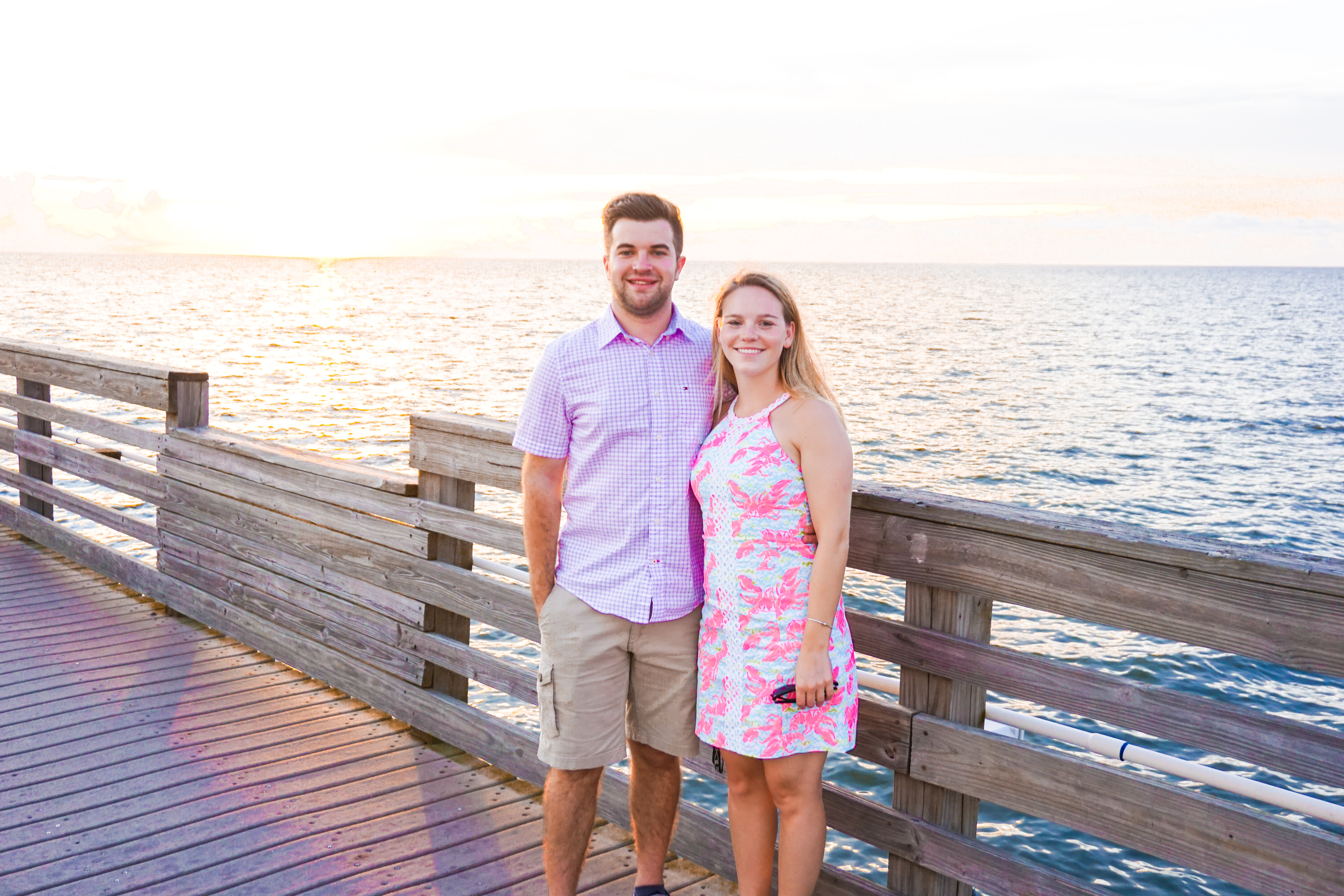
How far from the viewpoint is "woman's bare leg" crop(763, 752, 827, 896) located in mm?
2582

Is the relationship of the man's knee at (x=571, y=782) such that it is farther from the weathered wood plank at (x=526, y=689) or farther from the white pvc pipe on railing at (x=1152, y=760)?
the white pvc pipe on railing at (x=1152, y=760)

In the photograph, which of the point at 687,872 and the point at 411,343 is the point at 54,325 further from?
the point at 687,872

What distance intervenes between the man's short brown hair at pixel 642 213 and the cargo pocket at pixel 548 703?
3.69 ft

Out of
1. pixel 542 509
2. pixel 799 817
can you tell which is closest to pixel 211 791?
pixel 542 509

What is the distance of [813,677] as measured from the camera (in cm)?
249

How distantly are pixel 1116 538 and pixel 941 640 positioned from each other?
53 centimetres

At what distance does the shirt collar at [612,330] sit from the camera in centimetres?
279

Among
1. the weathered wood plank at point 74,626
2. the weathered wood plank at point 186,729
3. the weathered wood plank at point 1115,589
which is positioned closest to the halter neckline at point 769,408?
the weathered wood plank at point 1115,589

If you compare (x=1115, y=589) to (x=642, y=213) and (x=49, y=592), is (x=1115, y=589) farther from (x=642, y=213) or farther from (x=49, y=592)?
(x=49, y=592)

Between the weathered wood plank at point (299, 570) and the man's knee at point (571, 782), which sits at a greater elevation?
the weathered wood plank at point (299, 570)

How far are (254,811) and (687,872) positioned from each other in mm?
1430

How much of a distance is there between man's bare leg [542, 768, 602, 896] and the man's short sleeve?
0.86 m

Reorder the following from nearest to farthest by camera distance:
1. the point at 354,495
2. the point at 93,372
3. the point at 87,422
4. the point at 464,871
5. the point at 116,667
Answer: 1. the point at 464,871
2. the point at 354,495
3. the point at 116,667
4. the point at 93,372
5. the point at 87,422

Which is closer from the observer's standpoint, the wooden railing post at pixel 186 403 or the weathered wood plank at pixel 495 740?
the weathered wood plank at pixel 495 740
